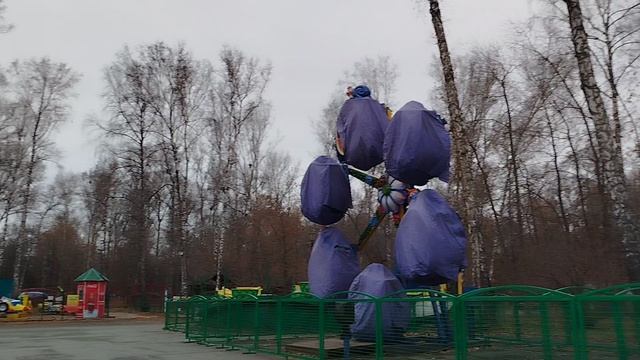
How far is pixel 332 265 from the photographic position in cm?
1426

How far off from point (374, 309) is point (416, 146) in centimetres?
376

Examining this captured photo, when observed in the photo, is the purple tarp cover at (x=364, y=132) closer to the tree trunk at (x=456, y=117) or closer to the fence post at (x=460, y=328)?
the tree trunk at (x=456, y=117)

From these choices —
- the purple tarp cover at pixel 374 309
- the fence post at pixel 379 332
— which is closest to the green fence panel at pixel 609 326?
the purple tarp cover at pixel 374 309

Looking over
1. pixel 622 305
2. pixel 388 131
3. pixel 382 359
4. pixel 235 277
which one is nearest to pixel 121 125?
Answer: pixel 235 277

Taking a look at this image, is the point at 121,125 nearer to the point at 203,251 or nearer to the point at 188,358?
the point at 203,251

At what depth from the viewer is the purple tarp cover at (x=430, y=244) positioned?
12.2 metres

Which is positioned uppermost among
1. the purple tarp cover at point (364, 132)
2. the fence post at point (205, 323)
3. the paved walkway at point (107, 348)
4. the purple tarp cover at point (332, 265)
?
the purple tarp cover at point (364, 132)

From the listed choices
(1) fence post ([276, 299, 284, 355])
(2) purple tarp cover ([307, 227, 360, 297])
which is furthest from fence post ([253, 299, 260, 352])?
(2) purple tarp cover ([307, 227, 360, 297])

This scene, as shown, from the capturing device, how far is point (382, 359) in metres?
10.1

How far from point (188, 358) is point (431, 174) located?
692 centimetres

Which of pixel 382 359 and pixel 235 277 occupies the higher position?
pixel 235 277

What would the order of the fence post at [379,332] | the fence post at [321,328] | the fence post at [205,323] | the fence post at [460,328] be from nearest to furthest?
1. the fence post at [460,328]
2. the fence post at [379,332]
3. the fence post at [321,328]
4. the fence post at [205,323]

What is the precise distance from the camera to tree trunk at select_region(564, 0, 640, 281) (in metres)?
14.9

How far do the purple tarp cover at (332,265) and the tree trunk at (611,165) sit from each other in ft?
22.1
